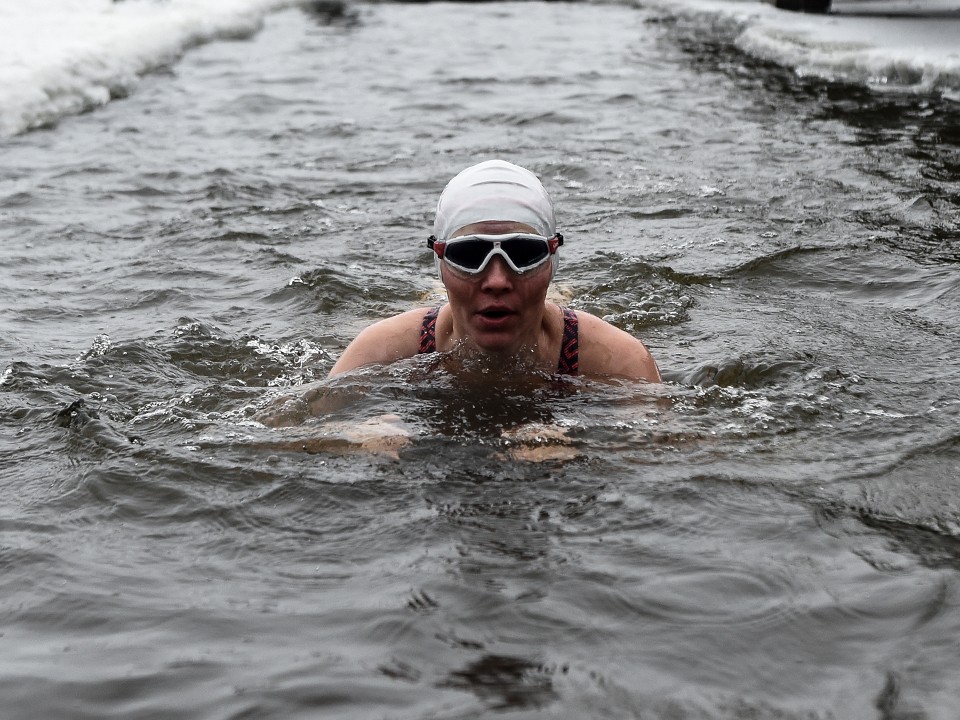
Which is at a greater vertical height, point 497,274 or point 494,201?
point 494,201

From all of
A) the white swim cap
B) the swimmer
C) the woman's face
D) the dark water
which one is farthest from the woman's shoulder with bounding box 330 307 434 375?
the white swim cap

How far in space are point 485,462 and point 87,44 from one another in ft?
48.2

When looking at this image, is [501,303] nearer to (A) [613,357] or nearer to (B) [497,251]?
(B) [497,251]

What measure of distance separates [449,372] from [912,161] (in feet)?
19.9

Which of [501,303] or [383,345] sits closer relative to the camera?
[501,303]

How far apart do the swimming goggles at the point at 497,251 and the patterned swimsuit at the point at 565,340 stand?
1.77ft

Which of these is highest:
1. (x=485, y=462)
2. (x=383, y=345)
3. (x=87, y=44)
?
(x=383, y=345)

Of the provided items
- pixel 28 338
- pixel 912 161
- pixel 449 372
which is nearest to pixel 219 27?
pixel 912 161

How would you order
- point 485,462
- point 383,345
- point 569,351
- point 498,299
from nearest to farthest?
point 485,462 → point 498,299 → point 569,351 → point 383,345

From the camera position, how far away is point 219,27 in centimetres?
2250

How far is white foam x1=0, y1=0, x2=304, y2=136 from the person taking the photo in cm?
1413

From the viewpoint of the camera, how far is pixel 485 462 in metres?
4.48

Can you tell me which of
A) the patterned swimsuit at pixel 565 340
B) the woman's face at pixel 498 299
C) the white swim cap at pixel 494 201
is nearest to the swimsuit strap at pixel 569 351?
the patterned swimsuit at pixel 565 340

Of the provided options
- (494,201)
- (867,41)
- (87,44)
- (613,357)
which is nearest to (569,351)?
(613,357)
